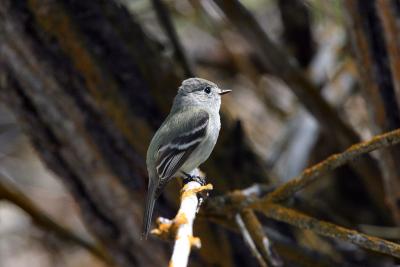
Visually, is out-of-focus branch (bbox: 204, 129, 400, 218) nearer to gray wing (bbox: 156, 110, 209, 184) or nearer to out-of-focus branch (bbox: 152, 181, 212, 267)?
gray wing (bbox: 156, 110, 209, 184)

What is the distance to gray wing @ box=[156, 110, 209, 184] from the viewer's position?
2.87 metres

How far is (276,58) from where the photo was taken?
3621 mm

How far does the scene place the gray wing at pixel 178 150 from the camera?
287cm

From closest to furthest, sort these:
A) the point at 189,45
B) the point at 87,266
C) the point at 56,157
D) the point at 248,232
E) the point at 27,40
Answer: the point at 248,232
the point at 27,40
the point at 56,157
the point at 189,45
the point at 87,266

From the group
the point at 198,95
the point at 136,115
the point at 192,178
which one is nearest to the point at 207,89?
the point at 198,95

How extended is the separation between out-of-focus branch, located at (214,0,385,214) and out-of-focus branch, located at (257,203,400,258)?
1003 mm

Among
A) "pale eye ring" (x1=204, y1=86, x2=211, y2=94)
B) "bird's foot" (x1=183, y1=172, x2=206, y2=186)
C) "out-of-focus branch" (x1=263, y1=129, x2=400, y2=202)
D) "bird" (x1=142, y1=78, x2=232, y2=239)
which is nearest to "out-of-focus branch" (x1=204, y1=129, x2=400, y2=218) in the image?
"out-of-focus branch" (x1=263, y1=129, x2=400, y2=202)

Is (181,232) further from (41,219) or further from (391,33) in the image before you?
(41,219)

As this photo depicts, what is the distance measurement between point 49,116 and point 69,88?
0.68ft

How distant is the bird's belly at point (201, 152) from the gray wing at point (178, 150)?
2 cm

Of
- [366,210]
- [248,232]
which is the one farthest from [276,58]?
[366,210]

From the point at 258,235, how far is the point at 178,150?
20.1 inches

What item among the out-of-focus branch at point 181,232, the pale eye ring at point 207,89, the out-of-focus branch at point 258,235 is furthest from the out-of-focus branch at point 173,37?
the out-of-focus branch at point 181,232

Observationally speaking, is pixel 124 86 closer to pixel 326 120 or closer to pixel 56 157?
pixel 56 157
